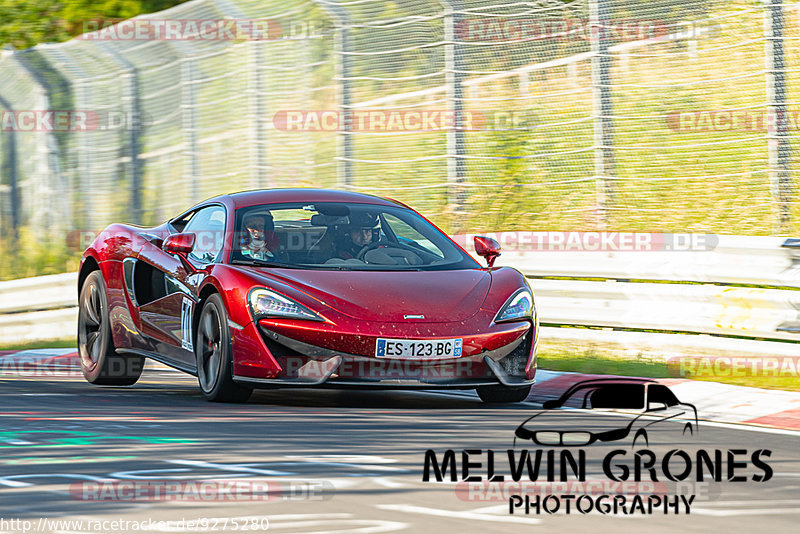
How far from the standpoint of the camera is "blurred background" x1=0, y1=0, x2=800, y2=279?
12.2 metres

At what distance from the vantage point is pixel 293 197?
965 cm

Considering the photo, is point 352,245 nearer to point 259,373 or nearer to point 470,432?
point 259,373

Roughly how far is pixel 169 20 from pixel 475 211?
4.48 m

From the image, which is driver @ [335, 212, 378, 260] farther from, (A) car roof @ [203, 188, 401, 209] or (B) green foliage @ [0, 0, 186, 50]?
(B) green foliage @ [0, 0, 186, 50]

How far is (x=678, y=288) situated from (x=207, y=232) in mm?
3729

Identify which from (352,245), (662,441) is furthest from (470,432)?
(352,245)

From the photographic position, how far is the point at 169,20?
51.9ft

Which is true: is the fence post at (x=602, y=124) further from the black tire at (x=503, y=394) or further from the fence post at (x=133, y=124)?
the fence post at (x=133, y=124)

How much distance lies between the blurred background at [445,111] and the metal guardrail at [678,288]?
2.60 ft

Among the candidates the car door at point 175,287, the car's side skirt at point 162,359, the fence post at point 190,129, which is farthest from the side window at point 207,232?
the fence post at point 190,129

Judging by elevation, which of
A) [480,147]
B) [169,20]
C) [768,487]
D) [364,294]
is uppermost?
[169,20]

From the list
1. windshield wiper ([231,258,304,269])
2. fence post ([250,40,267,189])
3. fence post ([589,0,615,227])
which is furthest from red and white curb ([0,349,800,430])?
fence post ([250,40,267,189])

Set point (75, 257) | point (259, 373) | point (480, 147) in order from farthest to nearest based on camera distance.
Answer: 1. point (75, 257)
2. point (480, 147)
3. point (259, 373)

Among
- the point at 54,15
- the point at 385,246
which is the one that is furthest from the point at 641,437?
the point at 54,15
